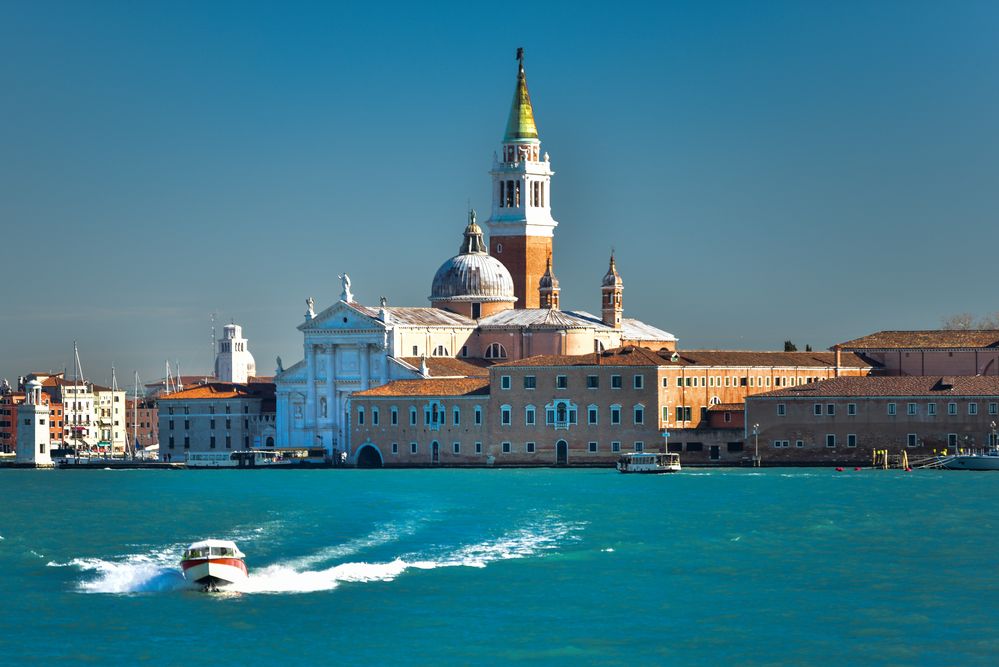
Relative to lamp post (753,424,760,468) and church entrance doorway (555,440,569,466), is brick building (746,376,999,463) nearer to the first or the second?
lamp post (753,424,760,468)

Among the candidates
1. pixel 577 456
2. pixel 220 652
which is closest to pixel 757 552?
pixel 220 652

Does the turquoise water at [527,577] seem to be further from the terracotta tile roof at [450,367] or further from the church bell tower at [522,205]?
the church bell tower at [522,205]

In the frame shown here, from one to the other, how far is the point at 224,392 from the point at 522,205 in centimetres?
1546

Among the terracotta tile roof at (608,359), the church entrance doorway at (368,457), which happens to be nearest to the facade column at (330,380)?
the church entrance doorway at (368,457)

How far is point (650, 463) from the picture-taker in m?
71.9

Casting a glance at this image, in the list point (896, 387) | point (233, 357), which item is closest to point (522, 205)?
point (896, 387)

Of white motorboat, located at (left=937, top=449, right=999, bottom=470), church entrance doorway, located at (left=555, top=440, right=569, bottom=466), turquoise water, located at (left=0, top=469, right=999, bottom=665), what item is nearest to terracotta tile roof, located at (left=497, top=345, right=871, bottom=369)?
church entrance doorway, located at (left=555, top=440, right=569, bottom=466)

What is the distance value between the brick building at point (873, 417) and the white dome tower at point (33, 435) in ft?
118

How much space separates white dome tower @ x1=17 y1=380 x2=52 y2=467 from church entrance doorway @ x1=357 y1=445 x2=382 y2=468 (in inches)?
759

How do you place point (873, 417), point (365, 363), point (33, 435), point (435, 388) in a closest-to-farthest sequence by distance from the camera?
point (873, 417) < point (435, 388) < point (365, 363) < point (33, 435)

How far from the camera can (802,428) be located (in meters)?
72.9

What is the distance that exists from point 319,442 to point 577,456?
590 inches

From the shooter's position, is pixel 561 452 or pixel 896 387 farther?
pixel 561 452

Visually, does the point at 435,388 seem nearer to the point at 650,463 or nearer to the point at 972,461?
the point at 650,463
